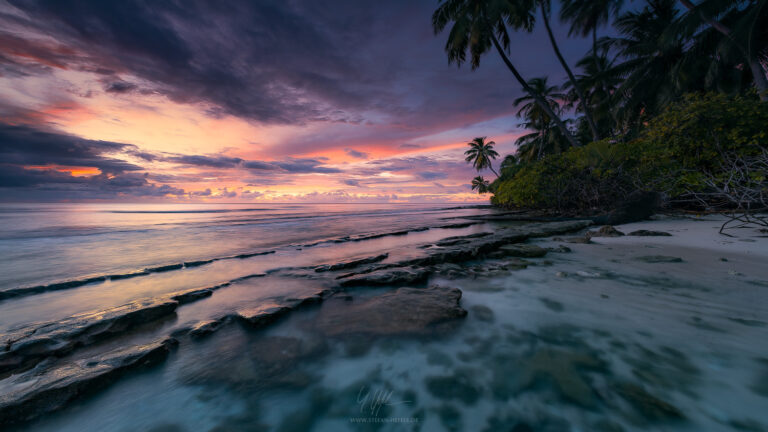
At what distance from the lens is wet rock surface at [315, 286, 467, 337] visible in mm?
2455

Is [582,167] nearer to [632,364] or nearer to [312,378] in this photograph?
[632,364]

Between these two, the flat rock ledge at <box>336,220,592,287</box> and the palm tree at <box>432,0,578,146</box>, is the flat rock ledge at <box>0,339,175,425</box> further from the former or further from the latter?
the palm tree at <box>432,0,578,146</box>

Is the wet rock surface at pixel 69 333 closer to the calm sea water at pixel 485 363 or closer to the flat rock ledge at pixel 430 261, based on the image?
the calm sea water at pixel 485 363

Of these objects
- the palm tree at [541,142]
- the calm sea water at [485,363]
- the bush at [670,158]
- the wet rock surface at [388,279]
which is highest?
the palm tree at [541,142]

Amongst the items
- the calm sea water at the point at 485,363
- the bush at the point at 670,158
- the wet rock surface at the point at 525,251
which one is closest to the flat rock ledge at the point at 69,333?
the calm sea water at the point at 485,363

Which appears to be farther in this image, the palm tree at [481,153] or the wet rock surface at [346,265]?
the palm tree at [481,153]

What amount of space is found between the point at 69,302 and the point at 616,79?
3056cm

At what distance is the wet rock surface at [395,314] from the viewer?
8.05 ft

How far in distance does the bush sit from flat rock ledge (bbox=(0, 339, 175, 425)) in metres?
9.16

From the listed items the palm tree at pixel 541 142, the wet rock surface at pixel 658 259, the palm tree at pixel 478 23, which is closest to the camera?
the wet rock surface at pixel 658 259

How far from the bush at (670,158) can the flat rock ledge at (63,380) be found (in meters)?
9.16

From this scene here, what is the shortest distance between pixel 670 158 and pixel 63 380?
1453cm

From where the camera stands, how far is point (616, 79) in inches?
779

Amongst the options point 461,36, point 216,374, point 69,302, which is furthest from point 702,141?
point 69,302
